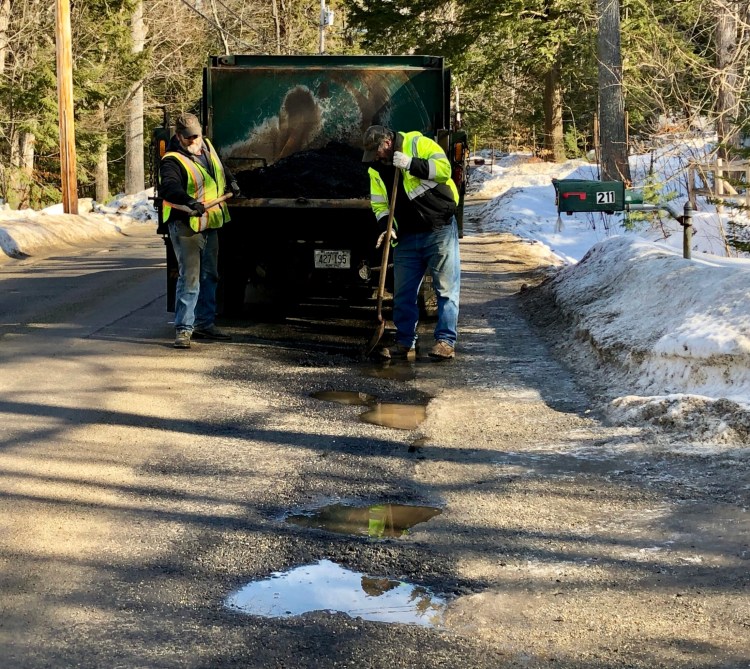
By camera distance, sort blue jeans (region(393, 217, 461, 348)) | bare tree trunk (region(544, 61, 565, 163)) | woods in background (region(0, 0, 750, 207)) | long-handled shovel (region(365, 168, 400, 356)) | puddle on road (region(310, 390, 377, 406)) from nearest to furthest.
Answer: puddle on road (region(310, 390, 377, 406)) < long-handled shovel (region(365, 168, 400, 356)) < blue jeans (region(393, 217, 461, 348)) < woods in background (region(0, 0, 750, 207)) < bare tree trunk (region(544, 61, 565, 163))

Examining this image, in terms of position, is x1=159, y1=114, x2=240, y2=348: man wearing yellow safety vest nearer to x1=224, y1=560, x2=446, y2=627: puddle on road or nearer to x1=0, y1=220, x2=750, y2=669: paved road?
x1=0, y1=220, x2=750, y2=669: paved road

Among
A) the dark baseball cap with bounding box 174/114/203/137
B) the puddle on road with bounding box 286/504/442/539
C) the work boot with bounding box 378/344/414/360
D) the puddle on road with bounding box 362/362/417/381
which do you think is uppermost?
the dark baseball cap with bounding box 174/114/203/137

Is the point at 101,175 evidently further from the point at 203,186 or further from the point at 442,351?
the point at 442,351

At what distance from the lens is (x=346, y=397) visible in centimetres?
752

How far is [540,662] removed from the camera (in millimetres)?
3496

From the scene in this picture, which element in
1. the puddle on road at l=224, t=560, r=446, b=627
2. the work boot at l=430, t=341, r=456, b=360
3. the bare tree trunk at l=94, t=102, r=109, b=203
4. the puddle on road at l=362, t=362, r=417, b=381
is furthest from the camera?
the bare tree trunk at l=94, t=102, r=109, b=203

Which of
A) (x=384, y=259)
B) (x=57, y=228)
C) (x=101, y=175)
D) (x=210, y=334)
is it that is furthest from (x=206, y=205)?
(x=101, y=175)

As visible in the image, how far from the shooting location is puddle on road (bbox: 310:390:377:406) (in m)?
7.36

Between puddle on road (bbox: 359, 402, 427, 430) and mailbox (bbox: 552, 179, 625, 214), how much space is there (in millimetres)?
6846

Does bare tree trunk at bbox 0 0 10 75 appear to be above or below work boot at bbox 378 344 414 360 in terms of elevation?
above

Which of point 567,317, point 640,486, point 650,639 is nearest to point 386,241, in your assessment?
point 567,317

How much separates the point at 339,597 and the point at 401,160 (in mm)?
4864

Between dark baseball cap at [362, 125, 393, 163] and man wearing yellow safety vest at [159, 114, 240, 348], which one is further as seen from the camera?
man wearing yellow safety vest at [159, 114, 240, 348]

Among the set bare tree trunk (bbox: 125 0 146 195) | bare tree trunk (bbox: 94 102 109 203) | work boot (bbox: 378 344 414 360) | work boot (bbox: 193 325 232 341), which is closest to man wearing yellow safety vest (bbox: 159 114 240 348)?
work boot (bbox: 193 325 232 341)
